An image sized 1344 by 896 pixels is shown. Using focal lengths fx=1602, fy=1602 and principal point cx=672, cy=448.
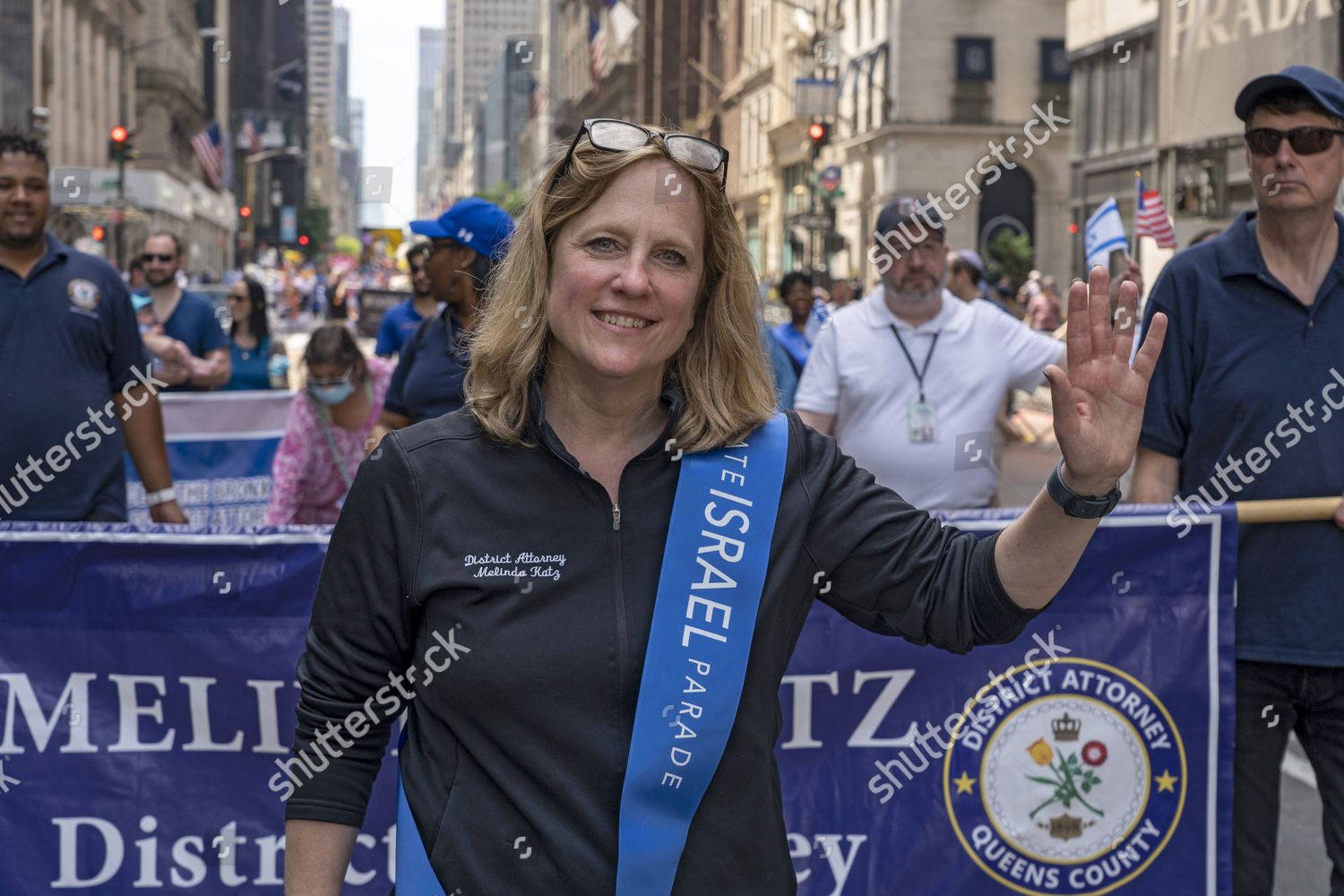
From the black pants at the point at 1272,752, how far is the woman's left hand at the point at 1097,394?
1.94 meters

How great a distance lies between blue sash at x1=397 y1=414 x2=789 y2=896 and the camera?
7.39 feet

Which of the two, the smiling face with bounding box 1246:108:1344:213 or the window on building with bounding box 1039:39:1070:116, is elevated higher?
the window on building with bounding box 1039:39:1070:116

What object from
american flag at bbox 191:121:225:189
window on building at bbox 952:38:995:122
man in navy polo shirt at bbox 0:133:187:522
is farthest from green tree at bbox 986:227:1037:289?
man in navy polo shirt at bbox 0:133:187:522

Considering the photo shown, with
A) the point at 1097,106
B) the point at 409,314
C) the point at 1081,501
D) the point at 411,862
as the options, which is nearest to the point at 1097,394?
the point at 1081,501

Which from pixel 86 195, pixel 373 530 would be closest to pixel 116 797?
pixel 373 530

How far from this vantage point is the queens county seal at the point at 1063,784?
4348mm

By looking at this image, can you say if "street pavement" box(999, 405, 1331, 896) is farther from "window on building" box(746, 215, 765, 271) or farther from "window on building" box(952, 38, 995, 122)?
"window on building" box(746, 215, 765, 271)

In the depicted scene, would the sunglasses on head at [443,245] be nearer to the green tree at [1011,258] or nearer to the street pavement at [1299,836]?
the street pavement at [1299,836]

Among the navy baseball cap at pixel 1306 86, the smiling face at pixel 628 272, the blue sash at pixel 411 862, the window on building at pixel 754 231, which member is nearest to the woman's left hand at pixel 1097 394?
the smiling face at pixel 628 272

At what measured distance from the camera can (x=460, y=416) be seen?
2.44 m

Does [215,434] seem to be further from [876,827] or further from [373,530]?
[373,530]

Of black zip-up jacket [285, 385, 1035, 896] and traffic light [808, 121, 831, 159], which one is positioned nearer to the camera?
black zip-up jacket [285, 385, 1035, 896]

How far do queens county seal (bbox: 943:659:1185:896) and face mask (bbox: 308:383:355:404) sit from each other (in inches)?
131

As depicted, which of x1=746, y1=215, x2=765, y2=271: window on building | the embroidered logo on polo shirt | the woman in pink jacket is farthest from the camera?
x1=746, y1=215, x2=765, y2=271: window on building
